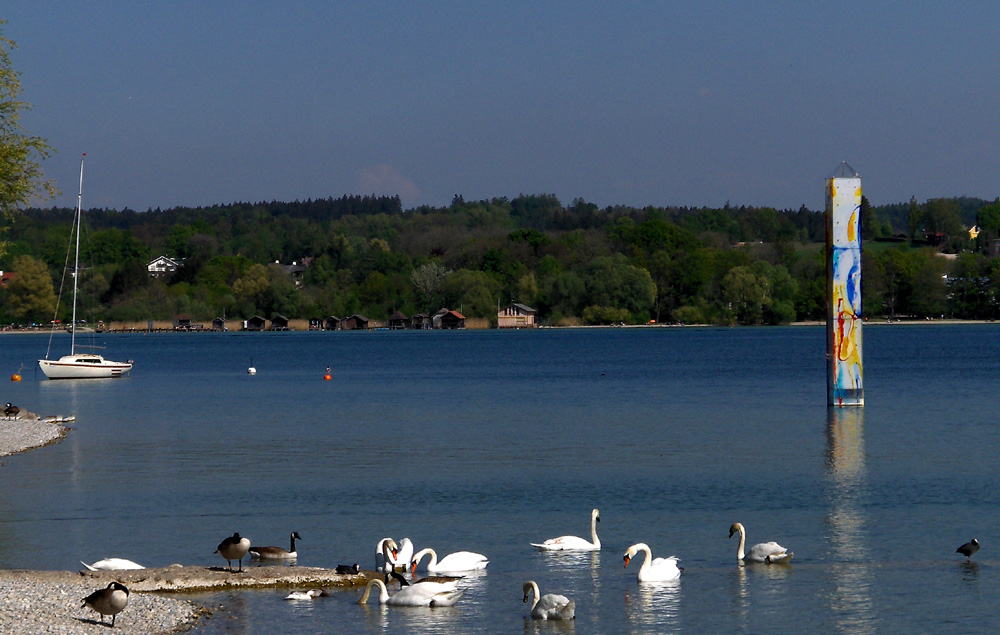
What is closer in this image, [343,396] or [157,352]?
[343,396]

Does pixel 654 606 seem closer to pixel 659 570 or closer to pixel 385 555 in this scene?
pixel 659 570

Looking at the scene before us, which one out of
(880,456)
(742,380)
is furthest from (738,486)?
(742,380)

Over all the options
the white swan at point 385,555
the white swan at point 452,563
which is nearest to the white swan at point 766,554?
the white swan at point 452,563

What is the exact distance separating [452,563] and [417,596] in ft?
6.39

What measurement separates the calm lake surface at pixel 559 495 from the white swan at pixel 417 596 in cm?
15

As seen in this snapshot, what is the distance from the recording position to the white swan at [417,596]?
17.0 m

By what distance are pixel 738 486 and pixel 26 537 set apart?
1517 centimetres

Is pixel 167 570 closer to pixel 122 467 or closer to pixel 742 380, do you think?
pixel 122 467

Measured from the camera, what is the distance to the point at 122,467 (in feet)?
108

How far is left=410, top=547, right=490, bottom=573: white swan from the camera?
18703 mm

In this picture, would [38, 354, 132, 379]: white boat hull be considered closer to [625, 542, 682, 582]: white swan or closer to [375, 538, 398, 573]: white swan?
[375, 538, 398, 573]: white swan

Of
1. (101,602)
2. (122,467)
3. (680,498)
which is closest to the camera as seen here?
(101,602)

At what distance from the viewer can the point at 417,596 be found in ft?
55.8

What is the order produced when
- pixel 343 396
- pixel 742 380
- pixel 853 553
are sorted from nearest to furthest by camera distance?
pixel 853 553 → pixel 343 396 → pixel 742 380
